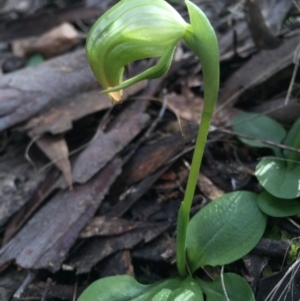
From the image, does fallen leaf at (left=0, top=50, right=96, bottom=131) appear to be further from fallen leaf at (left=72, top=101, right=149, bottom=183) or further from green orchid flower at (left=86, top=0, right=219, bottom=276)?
green orchid flower at (left=86, top=0, right=219, bottom=276)

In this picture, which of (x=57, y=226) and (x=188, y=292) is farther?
(x=57, y=226)

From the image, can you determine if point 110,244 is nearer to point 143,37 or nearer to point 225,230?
point 225,230

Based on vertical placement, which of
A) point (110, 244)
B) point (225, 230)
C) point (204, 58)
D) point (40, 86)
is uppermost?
point (204, 58)

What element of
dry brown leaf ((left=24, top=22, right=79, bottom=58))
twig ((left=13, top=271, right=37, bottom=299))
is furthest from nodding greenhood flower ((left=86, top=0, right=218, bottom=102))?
dry brown leaf ((left=24, top=22, right=79, bottom=58))

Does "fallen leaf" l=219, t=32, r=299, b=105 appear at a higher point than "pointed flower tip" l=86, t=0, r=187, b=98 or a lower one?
lower

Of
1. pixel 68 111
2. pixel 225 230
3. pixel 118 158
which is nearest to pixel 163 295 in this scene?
pixel 225 230

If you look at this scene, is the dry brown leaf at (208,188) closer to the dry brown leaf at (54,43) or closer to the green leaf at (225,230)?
the green leaf at (225,230)

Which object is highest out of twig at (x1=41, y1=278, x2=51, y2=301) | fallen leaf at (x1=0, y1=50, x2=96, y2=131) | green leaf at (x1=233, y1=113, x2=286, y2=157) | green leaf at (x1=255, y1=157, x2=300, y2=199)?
fallen leaf at (x1=0, y1=50, x2=96, y2=131)
